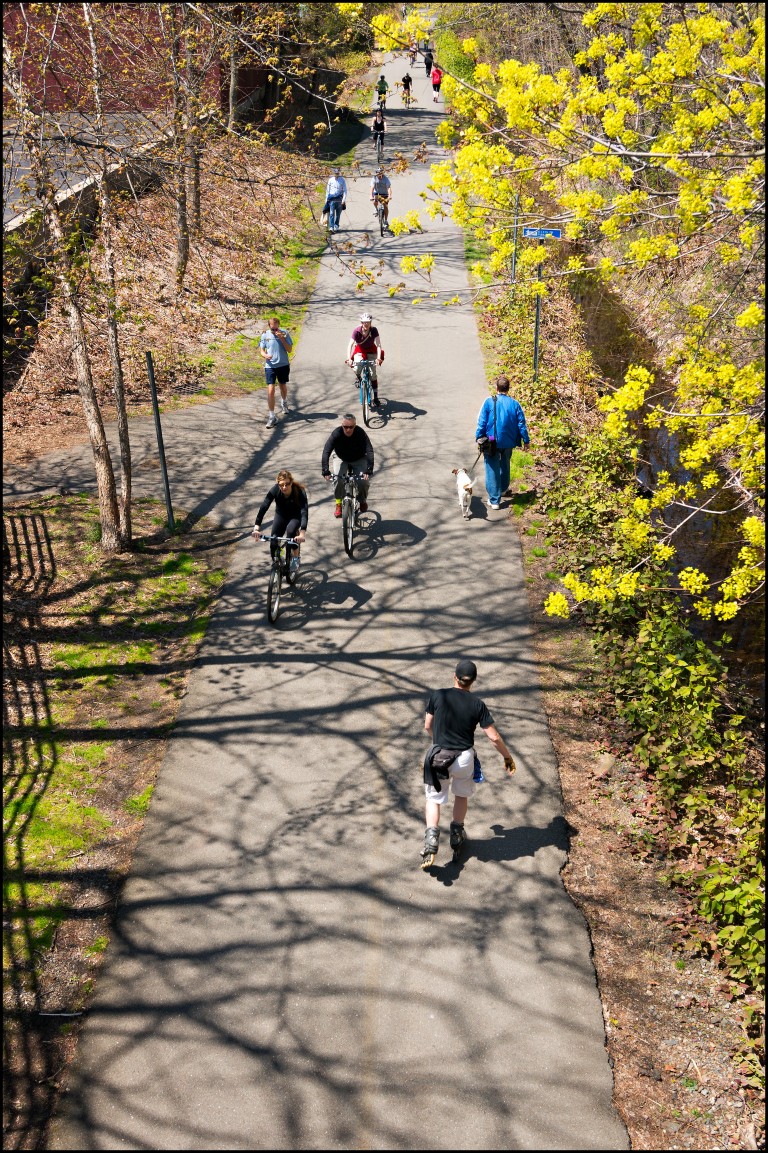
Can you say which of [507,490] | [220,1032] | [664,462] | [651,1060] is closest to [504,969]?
[651,1060]

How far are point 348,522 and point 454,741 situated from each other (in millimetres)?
4541

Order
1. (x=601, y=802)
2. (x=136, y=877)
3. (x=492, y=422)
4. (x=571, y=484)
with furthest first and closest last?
(x=571, y=484), (x=492, y=422), (x=601, y=802), (x=136, y=877)

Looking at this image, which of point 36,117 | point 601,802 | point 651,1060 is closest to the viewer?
point 651,1060

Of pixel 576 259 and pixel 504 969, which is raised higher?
pixel 576 259

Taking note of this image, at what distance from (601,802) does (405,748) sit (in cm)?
174

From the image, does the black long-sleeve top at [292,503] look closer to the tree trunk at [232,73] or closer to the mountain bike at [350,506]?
the mountain bike at [350,506]

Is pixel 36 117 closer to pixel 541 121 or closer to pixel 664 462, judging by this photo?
pixel 541 121

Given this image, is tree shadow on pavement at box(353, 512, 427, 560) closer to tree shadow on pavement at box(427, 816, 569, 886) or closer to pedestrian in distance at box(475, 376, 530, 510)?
pedestrian in distance at box(475, 376, 530, 510)

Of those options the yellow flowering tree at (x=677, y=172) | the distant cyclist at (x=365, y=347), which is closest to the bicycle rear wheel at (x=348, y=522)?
the yellow flowering tree at (x=677, y=172)

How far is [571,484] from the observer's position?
1206cm

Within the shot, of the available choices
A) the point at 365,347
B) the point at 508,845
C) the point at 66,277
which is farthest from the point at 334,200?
the point at 508,845

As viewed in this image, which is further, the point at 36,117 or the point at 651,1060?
the point at 36,117

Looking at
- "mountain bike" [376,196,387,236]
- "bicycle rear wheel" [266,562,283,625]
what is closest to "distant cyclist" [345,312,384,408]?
"bicycle rear wheel" [266,562,283,625]

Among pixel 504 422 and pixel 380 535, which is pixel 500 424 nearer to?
pixel 504 422
